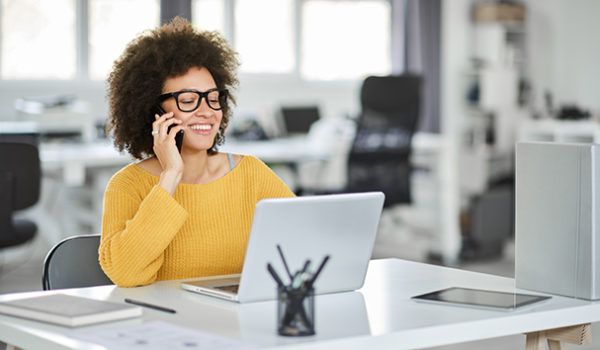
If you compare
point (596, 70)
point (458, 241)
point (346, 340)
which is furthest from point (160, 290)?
point (596, 70)

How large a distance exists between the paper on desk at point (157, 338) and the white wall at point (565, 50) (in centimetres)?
683

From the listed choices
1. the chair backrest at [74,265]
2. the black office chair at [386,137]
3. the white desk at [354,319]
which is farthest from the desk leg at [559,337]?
the black office chair at [386,137]

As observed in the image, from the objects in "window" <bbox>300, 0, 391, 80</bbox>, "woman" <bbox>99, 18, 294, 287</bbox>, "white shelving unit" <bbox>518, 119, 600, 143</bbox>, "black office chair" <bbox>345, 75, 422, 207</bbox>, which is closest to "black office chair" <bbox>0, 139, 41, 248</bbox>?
"black office chair" <bbox>345, 75, 422, 207</bbox>

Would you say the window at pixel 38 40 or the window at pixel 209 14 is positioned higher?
the window at pixel 209 14

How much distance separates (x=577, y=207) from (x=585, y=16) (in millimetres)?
6564

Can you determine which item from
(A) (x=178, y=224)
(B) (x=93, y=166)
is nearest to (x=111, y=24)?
(B) (x=93, y=166)

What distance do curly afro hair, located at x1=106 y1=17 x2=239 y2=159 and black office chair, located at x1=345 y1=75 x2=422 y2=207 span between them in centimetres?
269

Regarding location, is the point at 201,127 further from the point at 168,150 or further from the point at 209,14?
the point at 209,14

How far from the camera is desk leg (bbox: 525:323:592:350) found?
1.52 metres

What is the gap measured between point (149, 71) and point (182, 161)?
9.7 inches

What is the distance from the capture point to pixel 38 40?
5918 mm

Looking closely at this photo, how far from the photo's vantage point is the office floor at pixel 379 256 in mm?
4730

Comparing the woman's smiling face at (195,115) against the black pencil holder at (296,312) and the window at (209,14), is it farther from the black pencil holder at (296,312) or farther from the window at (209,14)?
the window at (209,14)

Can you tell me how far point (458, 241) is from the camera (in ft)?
18.6
